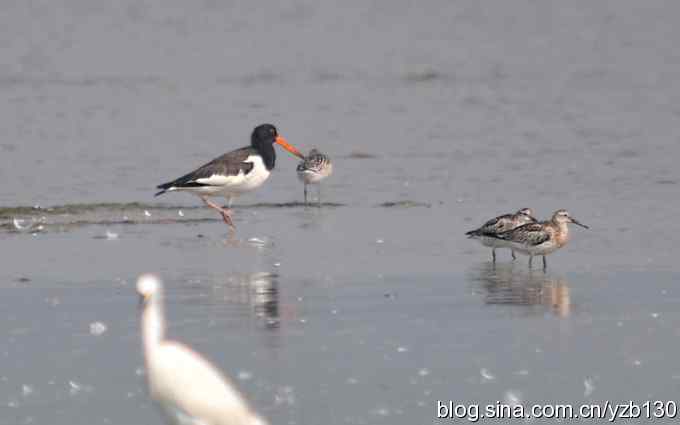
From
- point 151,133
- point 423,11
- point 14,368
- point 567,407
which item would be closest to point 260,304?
point 14,368

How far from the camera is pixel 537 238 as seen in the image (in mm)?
14211

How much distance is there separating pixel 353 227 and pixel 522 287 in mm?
4085

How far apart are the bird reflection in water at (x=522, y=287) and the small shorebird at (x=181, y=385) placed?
518 centimetres

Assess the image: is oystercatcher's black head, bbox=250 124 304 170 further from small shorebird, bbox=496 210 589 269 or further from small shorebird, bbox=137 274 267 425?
small shorebird, bbox=137 274 267 425

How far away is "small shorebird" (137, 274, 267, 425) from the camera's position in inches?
276

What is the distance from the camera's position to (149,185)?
20.5 metres

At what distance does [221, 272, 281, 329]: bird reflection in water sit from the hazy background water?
4 centimetres

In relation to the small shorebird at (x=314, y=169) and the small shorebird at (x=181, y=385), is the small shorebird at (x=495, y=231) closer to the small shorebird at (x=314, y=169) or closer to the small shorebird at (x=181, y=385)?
the small shorebird at (x=314, y=169)

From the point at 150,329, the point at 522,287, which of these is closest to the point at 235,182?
the point at 522,287

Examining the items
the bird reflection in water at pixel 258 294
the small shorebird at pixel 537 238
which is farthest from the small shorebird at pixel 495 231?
the bird reflection in water at pixel 258 294

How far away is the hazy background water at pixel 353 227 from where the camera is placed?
32.3 ft

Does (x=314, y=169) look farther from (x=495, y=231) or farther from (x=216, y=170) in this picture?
(x=495, y=231)

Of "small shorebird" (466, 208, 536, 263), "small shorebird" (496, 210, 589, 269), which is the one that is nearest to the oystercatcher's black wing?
"small shorebird" (466, 208, 536, 263)

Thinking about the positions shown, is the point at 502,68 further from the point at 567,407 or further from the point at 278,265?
the point at 567,407
